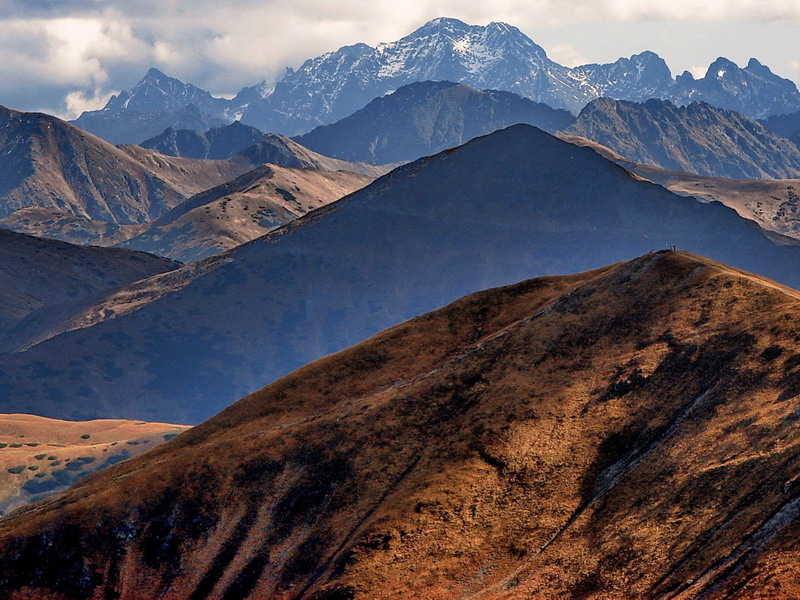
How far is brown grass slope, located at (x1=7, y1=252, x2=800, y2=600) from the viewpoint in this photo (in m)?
73.0

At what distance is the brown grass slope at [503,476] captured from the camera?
73000 mm

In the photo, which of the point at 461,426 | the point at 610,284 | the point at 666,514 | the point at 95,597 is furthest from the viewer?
the point at 610,284

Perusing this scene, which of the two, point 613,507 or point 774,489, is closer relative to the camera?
point 774,489

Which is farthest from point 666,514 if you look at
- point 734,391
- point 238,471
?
point 238,471

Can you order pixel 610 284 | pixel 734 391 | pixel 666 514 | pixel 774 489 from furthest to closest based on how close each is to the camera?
pixel 610 284
pixel 734 391
pixel 666 514
pixel 774 489

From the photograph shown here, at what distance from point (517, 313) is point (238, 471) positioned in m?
44.5

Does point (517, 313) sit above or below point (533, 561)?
above

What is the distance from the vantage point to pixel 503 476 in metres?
90.2

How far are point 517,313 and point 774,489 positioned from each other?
197 ft

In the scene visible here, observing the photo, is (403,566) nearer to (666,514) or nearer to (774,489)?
(666,514)

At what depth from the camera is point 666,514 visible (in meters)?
74.8

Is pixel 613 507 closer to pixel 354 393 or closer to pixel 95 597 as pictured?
pixel 354 393

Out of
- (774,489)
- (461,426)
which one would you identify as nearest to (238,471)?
(461,426)

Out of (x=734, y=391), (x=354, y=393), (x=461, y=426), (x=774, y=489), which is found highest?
(x=354, y=393)
